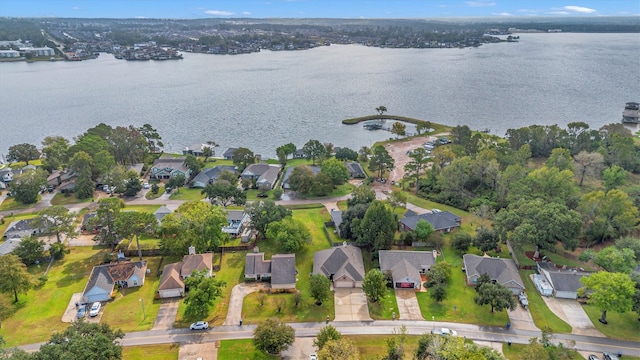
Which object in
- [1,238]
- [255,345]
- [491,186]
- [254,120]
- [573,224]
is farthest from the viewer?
[254,120]

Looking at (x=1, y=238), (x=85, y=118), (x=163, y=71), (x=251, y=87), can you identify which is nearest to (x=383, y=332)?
(x=1, y=238)

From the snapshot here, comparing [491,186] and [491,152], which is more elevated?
[491,152]

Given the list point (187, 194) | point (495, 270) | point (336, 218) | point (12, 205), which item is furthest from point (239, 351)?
point (12, 205)

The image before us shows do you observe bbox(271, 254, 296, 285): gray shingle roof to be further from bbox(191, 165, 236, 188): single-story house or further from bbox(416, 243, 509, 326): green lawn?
bbox(191, 165, 236, 188): single-story house

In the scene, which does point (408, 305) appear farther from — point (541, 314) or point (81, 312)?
point (81, 312)

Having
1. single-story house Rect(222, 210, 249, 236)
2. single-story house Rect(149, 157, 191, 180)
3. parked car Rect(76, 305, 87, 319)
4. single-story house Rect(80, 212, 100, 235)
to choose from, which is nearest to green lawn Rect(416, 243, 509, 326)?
single-story house Rect(222, 210, 249, 236)

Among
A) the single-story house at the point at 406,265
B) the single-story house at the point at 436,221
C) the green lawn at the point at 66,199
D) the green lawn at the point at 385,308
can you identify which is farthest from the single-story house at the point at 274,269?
the green lawn at the point at 66,199

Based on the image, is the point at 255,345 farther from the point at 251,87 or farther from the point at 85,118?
the point at 251,87
